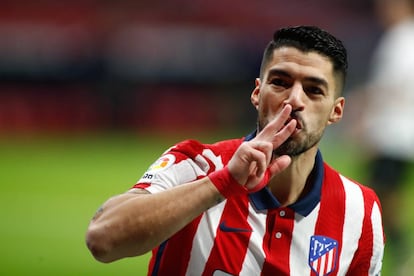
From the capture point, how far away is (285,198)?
363 cm

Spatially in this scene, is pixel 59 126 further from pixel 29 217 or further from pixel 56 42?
pixel 29 217

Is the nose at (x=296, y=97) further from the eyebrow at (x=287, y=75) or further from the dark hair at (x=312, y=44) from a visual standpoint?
the dark hair at (x=312, y=44)

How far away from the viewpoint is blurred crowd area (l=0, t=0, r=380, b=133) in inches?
664

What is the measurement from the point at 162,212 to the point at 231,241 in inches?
25.4

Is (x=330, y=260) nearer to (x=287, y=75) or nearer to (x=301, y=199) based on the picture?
(x=301, y=199)

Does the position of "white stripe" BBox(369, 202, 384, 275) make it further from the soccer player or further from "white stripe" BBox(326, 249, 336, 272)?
"white stripe" BBox(326, 249, 336, 272)

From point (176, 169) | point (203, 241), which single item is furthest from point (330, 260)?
point (176, 169)

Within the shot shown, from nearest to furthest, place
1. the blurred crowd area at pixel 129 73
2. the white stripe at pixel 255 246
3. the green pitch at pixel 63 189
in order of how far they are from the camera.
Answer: the white stripe at pixel 255 246
the green pitch at pixel 63 189
the blurred crowd area at pixel 129 73

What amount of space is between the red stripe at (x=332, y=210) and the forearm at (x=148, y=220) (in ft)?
Answer: 2.69

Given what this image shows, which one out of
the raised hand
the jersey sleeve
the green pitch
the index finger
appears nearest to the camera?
the raised hand

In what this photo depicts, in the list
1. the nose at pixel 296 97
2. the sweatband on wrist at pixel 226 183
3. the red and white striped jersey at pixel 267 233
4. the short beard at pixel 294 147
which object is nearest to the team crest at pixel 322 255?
the red and white striped jersey at pixel 267 233

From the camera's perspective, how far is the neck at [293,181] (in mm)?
3598

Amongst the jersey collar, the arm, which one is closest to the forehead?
the jersey collar

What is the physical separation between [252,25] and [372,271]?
16.5 meters
